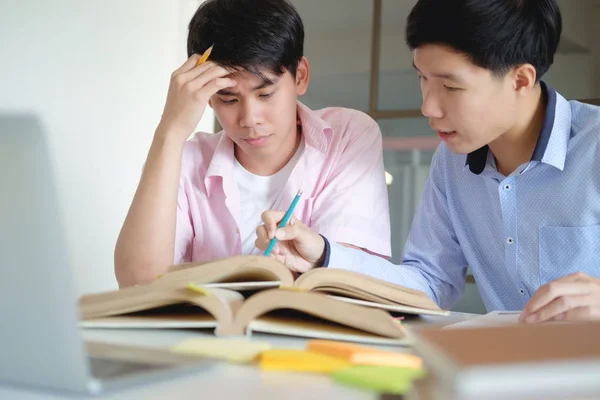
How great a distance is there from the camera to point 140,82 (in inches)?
134

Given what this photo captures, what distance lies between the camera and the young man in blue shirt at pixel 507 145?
4.17 ft

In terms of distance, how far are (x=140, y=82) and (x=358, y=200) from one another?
7.30 feet

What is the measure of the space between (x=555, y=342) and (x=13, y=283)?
1.13ft

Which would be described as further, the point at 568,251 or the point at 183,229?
the point at 183,229

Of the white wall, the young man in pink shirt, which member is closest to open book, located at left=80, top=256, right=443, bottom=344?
the young man in pink shirt

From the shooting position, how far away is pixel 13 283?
1.41 ft

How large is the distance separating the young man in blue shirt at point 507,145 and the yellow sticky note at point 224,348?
488 mm

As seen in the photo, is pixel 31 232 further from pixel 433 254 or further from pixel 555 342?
pixel 433 254

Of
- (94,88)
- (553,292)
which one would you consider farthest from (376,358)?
(94,88)

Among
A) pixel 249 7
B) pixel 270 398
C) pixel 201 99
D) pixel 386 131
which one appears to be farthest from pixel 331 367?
pixel 386 131

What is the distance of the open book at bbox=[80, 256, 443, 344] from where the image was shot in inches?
28.0

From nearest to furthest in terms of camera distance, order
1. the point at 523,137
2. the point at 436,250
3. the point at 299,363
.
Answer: the point at 299,363 → the point at 523,137 → the point at 436,250

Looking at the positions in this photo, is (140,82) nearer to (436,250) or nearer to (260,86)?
(260,86)

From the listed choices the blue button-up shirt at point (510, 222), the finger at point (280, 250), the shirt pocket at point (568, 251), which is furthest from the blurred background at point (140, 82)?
the finger at point (280, 250)
